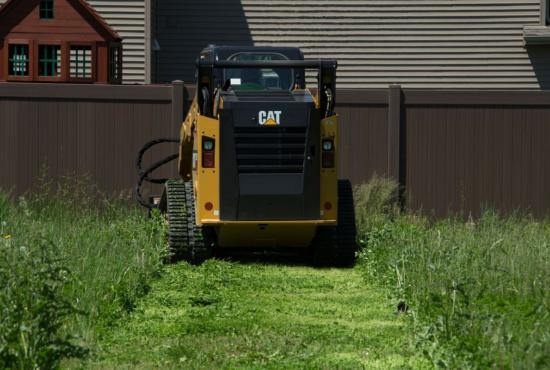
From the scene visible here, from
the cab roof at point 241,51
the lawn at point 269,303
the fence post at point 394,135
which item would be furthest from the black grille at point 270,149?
the fence post at point 394,135

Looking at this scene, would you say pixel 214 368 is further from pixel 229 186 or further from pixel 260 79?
pixel 260 79

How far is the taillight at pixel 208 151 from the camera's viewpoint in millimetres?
15164

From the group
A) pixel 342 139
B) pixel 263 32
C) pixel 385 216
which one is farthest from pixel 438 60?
pixel 385 216

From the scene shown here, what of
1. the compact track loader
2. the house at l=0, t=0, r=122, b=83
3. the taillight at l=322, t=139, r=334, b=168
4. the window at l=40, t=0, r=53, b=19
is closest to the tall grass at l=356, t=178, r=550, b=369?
the compact track loader

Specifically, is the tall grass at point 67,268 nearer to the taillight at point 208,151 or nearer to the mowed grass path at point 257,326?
the mowed grass path at point 257,326

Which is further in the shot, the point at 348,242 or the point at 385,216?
the point at 385,216

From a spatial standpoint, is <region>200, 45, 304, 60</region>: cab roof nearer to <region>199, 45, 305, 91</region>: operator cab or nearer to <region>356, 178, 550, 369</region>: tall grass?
<region>199, 45, 305, 91</region>: operator cab

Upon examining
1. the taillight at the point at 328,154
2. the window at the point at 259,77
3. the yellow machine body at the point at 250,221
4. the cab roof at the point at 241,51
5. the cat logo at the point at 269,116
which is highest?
the cab roof at the point at 241,51

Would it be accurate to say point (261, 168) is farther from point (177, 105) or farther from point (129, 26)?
point (129, 26)

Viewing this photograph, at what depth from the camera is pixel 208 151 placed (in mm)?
15172

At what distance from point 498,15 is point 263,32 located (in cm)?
454

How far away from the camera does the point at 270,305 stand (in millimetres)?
12281

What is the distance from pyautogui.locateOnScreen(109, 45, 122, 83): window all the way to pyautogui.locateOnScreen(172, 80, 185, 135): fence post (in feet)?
15.9

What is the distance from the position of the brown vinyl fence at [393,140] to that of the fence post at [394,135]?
0.05 feet
